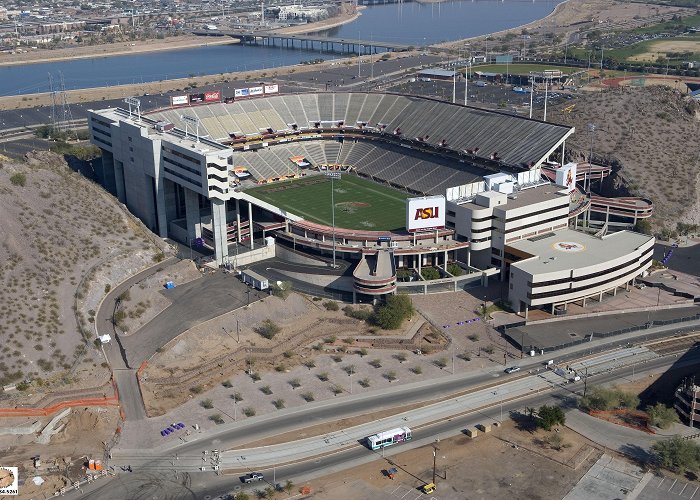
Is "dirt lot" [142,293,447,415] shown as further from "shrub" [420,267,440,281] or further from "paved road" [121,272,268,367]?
"shrub" [420,267,440,281]

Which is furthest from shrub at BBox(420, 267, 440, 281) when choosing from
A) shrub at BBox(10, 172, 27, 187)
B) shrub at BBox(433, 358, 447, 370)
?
shrub at BBox(10, 172, 27, 187)

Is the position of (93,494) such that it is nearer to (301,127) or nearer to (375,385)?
(375,385)

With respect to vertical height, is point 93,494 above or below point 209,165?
below

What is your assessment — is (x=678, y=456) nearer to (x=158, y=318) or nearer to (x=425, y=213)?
(x=425, y=213)

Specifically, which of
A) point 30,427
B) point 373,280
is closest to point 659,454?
point 373,280

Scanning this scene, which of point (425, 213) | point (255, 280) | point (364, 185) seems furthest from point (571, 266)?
point (364, 185)

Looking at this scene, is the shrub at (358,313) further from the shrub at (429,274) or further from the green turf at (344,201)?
the green turf at (344,201)

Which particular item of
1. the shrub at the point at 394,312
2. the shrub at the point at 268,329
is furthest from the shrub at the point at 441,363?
the shrub at the point at 268,329
